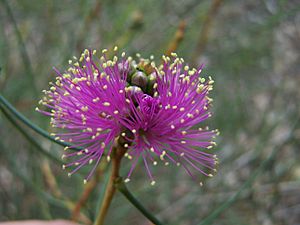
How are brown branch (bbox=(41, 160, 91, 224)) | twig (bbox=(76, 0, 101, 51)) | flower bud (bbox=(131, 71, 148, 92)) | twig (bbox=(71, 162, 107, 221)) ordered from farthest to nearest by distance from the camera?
1. twig (bbox=(76, 0, 101, 51))
2. brown branch (bbox=(41, 160, 91, 224))
3. twig (bbox=(71, 162, 107, 221))
4. flower bud (bbox=(131, 71, 148, 92))

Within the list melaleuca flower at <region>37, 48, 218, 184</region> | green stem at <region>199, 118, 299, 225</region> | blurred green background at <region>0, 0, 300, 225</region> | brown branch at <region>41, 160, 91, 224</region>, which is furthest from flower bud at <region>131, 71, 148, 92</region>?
blurred green background at <region>0, 0, 300, 225</region>

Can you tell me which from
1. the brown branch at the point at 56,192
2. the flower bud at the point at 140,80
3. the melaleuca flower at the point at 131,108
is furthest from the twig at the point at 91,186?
the flower bud at the point at 140,80

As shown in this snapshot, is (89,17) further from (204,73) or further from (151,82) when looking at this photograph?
(151,82)

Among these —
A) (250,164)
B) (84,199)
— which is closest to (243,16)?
(250,164)

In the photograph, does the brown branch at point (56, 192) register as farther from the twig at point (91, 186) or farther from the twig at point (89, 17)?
the twig at point (89, 17)

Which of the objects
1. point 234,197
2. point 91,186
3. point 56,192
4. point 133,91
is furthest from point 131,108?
point 56,192

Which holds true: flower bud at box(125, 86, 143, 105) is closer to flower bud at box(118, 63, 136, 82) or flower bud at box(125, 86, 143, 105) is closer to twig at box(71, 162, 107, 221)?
flower bud at box(118, 63, 136, 82)
